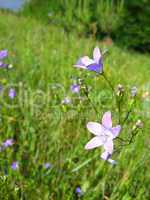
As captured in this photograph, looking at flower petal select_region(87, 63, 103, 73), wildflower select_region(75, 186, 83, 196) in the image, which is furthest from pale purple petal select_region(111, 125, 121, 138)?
wildflower select_region(75, 186, 83, 196)

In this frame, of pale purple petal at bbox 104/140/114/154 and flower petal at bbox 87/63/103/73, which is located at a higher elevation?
flower petal at bbox 87/63/103/73

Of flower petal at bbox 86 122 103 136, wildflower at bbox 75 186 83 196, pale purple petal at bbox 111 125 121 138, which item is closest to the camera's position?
pale purple petal at bbox 111 125 121 138

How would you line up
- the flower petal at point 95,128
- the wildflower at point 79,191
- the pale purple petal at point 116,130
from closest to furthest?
1. the pale purple petal at point 116,130
2. the flower petal at point 95,128
3. the wildflower at point 79,191

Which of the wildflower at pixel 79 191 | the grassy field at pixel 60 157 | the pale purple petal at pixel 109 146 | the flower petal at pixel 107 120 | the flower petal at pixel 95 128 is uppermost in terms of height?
the flower petal at pixel 107 120

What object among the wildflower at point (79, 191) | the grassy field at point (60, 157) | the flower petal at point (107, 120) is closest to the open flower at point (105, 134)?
the flower petal at point (107, 120)

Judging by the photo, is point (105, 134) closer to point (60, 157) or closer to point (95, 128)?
point (95, 128)

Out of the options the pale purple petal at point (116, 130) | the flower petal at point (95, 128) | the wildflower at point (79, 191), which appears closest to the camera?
the pale purple petal at point (116, 130)

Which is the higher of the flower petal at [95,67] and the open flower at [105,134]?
the flower petal at [95,67]

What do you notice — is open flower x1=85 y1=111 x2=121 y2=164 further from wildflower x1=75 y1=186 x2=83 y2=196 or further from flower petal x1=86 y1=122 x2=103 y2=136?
wildflower x1=75 y1=186 x2=83 y2=196

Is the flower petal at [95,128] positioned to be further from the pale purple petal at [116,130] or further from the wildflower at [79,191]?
the wildflower at [79,191]

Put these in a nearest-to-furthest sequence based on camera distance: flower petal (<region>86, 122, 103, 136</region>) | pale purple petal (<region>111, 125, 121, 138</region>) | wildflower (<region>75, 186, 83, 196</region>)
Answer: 1. pale purple petal (<region>111, 125, 121, 138</region>)
2. flower petal (<region>86, 122, 103, 136</region>)
3. wildflower (<region>75, 186, 83, 196</region>)

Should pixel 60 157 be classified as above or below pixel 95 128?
below

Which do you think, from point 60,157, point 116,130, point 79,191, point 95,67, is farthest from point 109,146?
point 60,157
